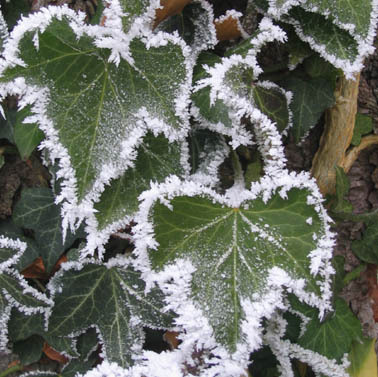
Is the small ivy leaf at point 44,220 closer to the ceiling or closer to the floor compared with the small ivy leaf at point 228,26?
closer to the floor

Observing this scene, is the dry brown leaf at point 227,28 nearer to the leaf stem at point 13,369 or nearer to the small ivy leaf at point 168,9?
the small ivy leaf at point 168,9

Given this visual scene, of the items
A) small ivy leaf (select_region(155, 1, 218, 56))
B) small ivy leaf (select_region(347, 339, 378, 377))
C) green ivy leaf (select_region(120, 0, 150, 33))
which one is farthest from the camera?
small ivy leaf (select_region(347, 339, 378, 377))

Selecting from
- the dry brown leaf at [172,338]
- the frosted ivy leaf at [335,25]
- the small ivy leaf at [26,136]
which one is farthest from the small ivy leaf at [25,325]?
the frosted ivy leaf at [335,25]

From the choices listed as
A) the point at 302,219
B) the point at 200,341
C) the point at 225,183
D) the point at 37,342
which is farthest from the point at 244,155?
the point at 37,342

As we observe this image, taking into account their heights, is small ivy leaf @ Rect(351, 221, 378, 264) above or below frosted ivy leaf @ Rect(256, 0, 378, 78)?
below

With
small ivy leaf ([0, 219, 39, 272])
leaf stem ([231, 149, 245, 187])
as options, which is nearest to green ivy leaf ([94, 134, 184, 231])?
leaf stem ([231, 149, 245, 187])

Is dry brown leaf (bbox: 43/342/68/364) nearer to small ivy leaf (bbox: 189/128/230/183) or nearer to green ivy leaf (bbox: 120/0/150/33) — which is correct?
small ivy leaf (bbox: 189/128/230/183)

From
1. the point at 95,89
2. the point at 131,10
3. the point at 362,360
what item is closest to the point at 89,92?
the point at 95,89

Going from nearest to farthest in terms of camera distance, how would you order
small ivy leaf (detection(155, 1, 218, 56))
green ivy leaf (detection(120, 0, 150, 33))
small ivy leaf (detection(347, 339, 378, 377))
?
1. green ivy leaf (detection(120, 0, 150, 33))
2. small ivy leaf (detection(155, 1, 218, 56))
3. small ivy leaf (detection(347, 339, 378, 377))

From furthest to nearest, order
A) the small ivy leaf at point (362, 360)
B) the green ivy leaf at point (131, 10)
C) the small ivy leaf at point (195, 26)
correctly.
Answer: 1. the small ivy leaf at point (362, 360)
2. the small ivy leaf at point (195, 26)
3. the green ivy leaf at point (131, 10)
